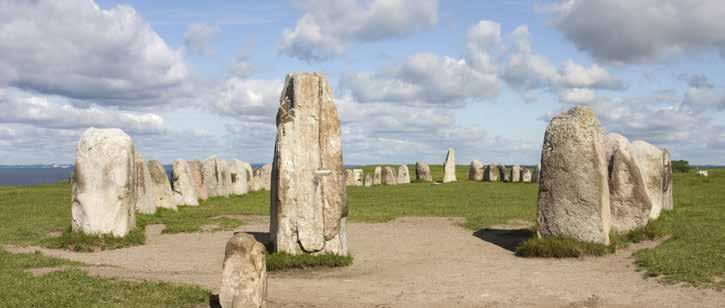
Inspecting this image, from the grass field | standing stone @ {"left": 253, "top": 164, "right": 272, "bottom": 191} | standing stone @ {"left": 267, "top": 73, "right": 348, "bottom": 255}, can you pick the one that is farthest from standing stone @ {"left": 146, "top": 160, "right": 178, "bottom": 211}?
standing stone @ {"left": 253, "top": 164, "right": 272, "bottom": 191}

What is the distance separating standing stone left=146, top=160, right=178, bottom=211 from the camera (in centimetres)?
2610

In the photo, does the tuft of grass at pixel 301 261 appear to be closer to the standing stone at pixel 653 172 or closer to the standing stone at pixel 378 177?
the standing stone at pixel 653 172

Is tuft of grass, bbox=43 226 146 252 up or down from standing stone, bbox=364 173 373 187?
down

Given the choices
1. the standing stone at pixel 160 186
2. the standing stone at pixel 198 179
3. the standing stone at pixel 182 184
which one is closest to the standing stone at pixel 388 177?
the standing stone at pixel 198 179

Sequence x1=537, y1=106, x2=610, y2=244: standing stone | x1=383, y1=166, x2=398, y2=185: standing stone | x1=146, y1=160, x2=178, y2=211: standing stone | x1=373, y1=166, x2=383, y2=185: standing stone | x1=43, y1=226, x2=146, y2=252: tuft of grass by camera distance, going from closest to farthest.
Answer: x1=537, y1=106, x2=610, y2=244: standing stone
x1=43, y1=226, x2=146, y2=252: tuft of grass
x1=146, y1=160, x2=178, y2=211: standing stone
x1=373, y1=166, x2=383, y2=185: standing stone
x1=383, y1=166, x2=398, y2=185: standing stone

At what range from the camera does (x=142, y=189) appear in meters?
23.9

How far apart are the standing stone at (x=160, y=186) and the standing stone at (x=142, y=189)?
5.22ft

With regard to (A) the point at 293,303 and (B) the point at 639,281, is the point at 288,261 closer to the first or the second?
(A) the point at 293,303

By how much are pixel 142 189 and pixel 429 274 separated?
14.1m

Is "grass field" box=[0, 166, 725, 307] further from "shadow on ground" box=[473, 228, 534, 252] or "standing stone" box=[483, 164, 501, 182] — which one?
"standing stone" box=[483, 164, 501, 182]

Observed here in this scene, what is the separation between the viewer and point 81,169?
17500mm

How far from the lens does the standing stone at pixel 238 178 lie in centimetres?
3606

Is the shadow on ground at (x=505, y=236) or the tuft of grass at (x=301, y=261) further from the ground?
the shadow on ground at (x=505, y=236)

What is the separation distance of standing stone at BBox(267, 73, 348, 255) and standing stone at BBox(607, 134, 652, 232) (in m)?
7.69
